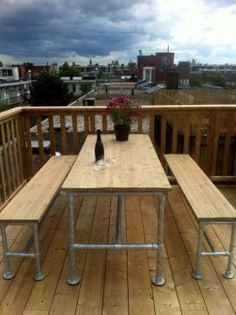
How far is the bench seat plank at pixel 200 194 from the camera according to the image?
2090 mm

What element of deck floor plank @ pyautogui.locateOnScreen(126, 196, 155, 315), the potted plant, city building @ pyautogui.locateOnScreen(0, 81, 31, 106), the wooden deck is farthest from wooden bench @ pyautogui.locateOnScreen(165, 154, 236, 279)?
city building @ pyautogui.locateOnScreen(0, 81, 31, 106)

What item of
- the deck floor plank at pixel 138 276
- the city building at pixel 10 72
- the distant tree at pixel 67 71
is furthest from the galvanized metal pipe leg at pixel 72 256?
the city building at pixel 10 72

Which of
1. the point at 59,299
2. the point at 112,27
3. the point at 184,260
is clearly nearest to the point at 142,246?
the point at 184,260

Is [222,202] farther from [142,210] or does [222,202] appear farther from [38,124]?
[38,124]

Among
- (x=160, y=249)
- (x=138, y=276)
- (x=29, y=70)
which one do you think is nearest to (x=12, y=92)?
(x=29, y=70)

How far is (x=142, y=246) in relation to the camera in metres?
2.16

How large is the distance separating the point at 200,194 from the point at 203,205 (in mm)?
224

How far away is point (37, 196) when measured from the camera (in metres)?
2.43

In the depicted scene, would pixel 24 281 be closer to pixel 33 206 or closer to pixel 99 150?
pixel 33 206

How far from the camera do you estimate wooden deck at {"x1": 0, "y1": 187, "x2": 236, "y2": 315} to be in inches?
76.2

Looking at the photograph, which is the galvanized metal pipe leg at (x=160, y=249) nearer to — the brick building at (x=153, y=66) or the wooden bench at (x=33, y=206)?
the wooden bench at (x=33, y=206)

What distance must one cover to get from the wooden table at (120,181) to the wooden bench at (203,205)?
29 centimetres

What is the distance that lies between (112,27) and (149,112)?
4486mm

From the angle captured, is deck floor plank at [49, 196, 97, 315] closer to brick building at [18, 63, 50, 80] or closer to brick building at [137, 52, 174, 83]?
brick building at [137, 52, 174, 83]
